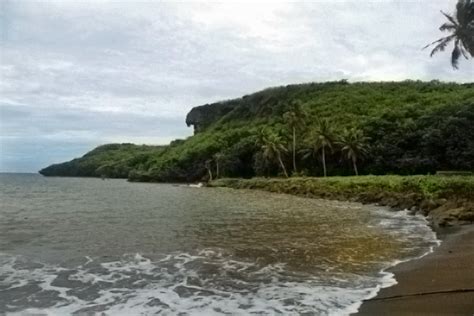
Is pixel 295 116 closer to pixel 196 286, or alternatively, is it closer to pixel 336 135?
pixel 336 135

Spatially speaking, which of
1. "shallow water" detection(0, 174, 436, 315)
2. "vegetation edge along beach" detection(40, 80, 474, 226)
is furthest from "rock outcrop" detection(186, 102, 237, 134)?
"shallow water" detection(0, 174, 436, 315)

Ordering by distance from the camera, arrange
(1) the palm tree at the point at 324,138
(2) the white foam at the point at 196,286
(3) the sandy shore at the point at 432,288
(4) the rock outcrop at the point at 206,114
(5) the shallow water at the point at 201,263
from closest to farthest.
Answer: (3) the sandy shore at the point at 432,288 < (2) the white foam at the point at 196,286 < (5) the shallow water at the point at 201,263 < (1) the palm tree at the point at 324,138 < (4) the rock outcrop at the point at 206,114

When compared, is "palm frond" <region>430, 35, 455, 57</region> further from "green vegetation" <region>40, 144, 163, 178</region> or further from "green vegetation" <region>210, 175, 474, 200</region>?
"green vegetation" <region>40, 144, 163, 178</region>

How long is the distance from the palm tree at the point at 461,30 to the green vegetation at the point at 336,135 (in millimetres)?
25631

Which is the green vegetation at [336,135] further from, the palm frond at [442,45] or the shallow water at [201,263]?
the shallow water at [201,263]

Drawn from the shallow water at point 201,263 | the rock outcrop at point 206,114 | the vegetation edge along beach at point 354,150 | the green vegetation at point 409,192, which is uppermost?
the rock outcrop at point 206,114

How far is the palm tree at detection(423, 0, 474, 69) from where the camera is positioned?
1438 inches

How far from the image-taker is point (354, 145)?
6750cm

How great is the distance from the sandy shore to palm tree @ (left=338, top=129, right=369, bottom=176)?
5255cm

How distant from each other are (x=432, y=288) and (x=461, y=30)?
1295 inches

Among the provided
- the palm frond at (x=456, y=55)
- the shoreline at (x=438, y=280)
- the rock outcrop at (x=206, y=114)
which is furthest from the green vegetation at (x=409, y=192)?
the rock outcrop at (x=206, y=114)

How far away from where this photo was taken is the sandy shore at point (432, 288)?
8.72m

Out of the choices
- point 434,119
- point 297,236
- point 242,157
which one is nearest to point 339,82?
point 242,157

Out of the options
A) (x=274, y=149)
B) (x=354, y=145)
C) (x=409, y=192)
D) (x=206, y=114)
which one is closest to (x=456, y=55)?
(x=409, y=192)
